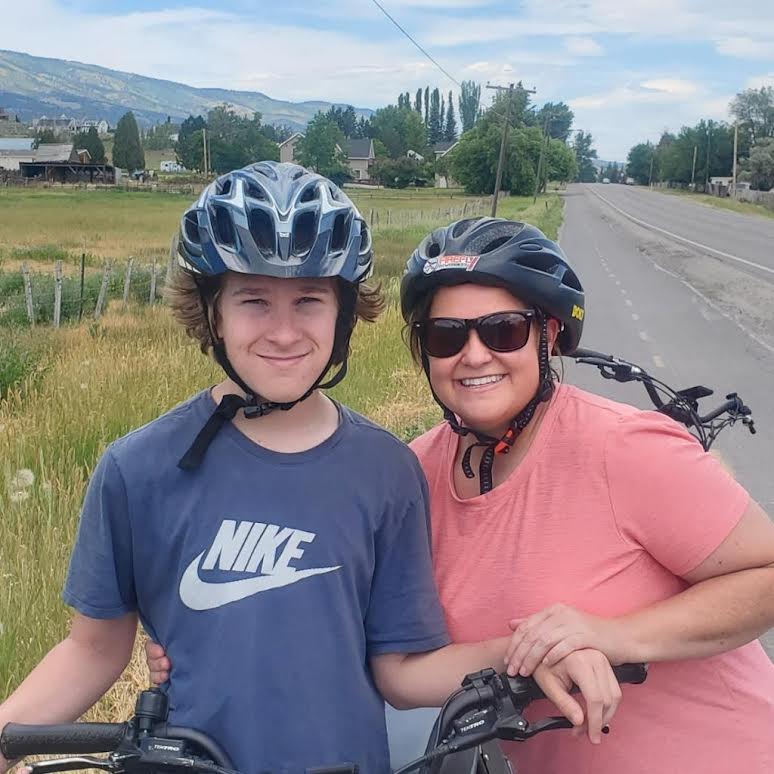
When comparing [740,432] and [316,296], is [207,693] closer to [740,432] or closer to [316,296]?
[316,296]

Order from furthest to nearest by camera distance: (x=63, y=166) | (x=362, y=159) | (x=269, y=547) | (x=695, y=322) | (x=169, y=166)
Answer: (x=169, y=166) < (x=63, y=166) < (x=362, y=159) < (x=695, y=322) < (x=269, y=547)

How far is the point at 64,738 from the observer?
146 cm

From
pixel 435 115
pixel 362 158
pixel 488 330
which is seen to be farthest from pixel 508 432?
pixel 435 115

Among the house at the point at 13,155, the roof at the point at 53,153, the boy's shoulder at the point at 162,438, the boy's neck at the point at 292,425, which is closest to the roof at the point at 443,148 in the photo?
the roof at the point at 53,153

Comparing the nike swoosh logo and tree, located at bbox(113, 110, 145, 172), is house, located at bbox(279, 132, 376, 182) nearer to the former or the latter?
tree, located at bbox(113, 110, 145, 172)

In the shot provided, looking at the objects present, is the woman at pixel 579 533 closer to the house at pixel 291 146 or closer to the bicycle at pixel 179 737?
the bicycle at pixel 179 737

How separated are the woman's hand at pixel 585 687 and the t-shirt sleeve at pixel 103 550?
81cm

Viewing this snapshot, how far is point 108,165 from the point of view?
335 feet

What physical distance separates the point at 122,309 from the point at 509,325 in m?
15.3

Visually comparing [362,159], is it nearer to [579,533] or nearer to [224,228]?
[224,228]

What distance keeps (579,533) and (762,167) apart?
298ft

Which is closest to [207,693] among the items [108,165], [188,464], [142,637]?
[188,464]

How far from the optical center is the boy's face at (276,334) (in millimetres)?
1882

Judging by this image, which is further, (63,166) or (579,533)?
(63,166)
